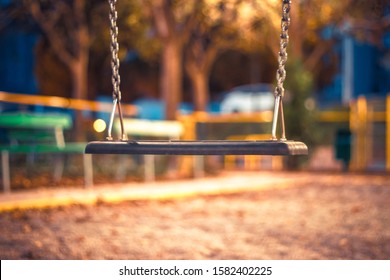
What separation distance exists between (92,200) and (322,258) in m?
3.85

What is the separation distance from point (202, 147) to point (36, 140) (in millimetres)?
7314

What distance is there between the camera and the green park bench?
8.23m

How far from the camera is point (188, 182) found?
1128 cm

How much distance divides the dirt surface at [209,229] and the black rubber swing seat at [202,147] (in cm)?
107

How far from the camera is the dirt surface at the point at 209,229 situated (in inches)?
200

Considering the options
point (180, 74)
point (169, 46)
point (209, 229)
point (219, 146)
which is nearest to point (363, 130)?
point (169, 46)

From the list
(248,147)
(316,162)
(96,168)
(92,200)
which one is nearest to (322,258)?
(248,147)

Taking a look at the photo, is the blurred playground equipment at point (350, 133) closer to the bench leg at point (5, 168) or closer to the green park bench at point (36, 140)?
the green park bench at point (36, 140)

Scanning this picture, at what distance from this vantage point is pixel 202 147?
396 centimetres

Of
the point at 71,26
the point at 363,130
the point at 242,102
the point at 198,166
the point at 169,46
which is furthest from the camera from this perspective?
the point at 242,102

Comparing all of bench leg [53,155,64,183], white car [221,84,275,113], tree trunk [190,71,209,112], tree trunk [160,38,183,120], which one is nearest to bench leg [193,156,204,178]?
tree trunk [160,38,183,120]

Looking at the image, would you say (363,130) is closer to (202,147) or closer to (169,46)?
(169,46)

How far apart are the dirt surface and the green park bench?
116cm
